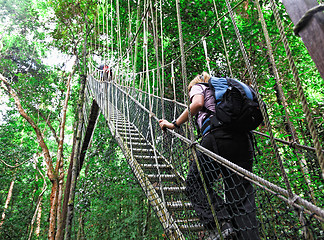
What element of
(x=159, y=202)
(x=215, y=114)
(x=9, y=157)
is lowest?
(x=159, y=202)

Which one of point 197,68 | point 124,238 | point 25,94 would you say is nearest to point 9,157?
point 25,94

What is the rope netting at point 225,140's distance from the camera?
883 mm

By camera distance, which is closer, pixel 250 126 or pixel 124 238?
pixel 250 126

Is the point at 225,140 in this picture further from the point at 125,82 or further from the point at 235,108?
the point at 125,82

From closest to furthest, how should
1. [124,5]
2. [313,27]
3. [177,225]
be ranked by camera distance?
[313,27]
[177,225]
[124,5]

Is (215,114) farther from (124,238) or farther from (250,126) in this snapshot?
(124,238)

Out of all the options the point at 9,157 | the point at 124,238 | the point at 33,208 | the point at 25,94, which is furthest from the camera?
the point at 33,208

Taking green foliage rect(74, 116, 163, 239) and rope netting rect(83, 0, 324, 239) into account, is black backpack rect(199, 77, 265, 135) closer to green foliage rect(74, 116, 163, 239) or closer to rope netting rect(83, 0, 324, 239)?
rope netting rect(83, 0, 324, 239)

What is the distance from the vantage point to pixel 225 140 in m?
1.27

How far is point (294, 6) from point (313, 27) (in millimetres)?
83

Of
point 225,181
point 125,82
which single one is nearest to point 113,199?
point 125,82

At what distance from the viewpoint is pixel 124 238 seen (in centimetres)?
426

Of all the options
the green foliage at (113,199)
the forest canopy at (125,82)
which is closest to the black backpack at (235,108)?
the forest canopy at (125,82)

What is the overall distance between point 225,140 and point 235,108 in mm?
185
